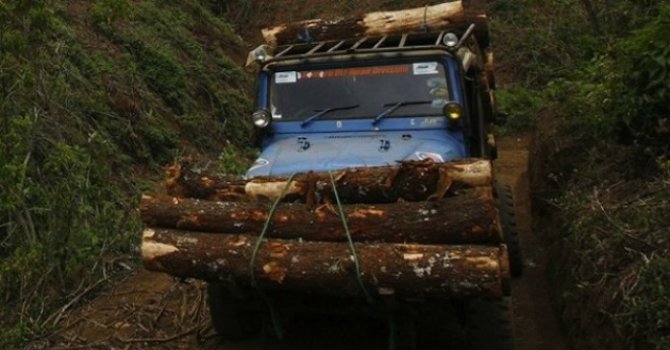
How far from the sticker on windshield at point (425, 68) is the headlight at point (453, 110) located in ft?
1.12

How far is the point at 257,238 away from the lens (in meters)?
4.75

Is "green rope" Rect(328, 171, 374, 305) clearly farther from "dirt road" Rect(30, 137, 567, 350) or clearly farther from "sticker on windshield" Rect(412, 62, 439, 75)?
"sticker on windshield" Rect(412, 62, 439, 75)

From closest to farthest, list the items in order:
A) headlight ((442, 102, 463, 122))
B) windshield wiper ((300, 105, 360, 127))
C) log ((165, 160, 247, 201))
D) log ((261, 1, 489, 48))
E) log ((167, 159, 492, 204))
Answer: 1. log ((167, 159, 492, 204))
2. log ((165, 160, 247, 201))
3. headlight ((442, 102, 463, 122))
4. windshield wiper ((300, 105, 360, 127))
5. log ((261, 1, 489, 48))

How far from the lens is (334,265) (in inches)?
176

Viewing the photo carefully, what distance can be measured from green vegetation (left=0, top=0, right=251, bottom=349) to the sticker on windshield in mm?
3307

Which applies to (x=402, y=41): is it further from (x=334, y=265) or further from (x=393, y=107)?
(x=334, y=265)

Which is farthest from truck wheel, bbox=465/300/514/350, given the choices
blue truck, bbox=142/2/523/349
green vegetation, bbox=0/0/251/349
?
green vegetation, bbox=0/0/251/349

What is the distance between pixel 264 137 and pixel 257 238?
1.81m

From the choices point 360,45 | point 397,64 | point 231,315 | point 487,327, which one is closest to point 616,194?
point 487,327

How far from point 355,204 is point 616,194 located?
2.14 m

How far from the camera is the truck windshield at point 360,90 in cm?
610

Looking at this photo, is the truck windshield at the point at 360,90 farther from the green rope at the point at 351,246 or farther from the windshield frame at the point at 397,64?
the green rope at the point at 351,246

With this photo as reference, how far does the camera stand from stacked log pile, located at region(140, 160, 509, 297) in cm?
432

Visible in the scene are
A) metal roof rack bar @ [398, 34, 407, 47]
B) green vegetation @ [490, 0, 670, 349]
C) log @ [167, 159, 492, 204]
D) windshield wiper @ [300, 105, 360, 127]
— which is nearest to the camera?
green vegetation @ [490, 0, 670, 349]
